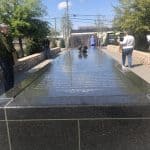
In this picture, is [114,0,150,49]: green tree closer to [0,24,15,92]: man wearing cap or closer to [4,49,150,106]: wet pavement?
[0,24,15,92]: man wearing cap

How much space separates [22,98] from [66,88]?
2.75ft

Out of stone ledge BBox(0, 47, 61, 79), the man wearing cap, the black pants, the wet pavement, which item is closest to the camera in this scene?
the wet pavement

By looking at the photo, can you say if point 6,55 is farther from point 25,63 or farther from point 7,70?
point 25,63

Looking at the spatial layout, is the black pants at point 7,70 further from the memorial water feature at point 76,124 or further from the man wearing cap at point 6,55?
the memorial water feature at point 76,124

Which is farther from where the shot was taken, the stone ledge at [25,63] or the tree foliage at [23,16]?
the tree foliage at [23,16]

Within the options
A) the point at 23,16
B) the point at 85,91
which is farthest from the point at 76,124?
the point at 23,16

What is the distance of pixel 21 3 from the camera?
3325 cm

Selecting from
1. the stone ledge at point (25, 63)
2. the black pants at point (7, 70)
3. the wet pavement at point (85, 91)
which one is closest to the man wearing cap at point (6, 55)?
the black pants at point (7, 70)

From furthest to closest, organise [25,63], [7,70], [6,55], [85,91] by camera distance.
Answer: [25,63] → [7,70] → [6,55] → [85,91]

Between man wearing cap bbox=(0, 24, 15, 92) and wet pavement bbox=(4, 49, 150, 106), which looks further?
man wearing cap bbox=(0, 24, 15, 92)

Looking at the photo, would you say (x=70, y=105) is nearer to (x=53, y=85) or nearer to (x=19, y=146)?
(x=19, y=146)

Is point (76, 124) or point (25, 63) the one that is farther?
point (25, 63)

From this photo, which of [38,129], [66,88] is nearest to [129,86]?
[66,88]

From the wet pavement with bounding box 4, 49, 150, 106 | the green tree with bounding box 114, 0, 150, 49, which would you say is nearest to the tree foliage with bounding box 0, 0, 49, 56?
the green tree with bounding box 114, 0, 150, 49
